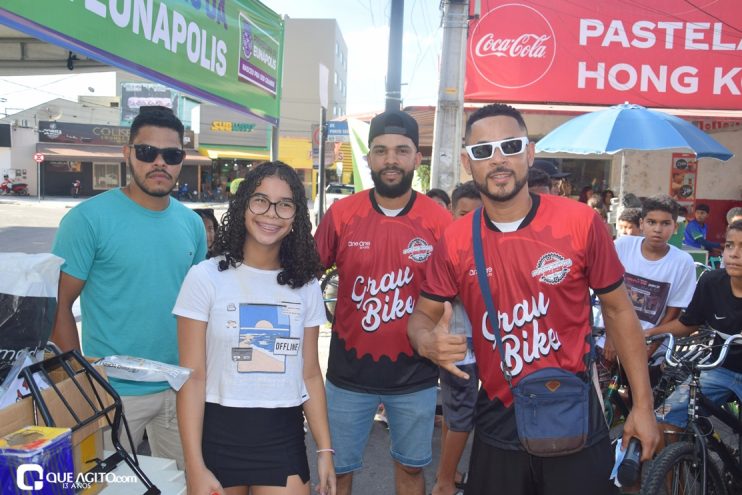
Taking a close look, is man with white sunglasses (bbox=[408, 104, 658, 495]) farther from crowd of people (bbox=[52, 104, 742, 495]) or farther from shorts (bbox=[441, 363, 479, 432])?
shorts (bbox=[441, 363, 479, 432])

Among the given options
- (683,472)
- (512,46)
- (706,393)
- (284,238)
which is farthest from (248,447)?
(512,46)

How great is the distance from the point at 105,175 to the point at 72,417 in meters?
44.2

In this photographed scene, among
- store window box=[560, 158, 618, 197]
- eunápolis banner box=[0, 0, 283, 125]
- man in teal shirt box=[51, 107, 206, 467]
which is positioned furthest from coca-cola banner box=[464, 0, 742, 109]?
man in teal shirt box=[51, 107, 206, 467]

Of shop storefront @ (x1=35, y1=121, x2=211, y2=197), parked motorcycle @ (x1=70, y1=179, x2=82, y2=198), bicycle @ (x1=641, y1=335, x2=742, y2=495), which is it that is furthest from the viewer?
shop storefront @ (x1=35, y1=121, x2=211, y2=197)

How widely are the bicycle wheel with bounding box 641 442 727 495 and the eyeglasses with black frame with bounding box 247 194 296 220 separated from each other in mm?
2197

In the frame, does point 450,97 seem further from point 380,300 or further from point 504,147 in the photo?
point 504,147

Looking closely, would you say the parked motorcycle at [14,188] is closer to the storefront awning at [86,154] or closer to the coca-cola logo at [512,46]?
the storefront awning at [86,154]

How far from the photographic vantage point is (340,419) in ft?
9.64

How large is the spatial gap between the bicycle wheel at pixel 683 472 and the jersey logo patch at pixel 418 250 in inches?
60.5

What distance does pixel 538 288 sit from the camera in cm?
216

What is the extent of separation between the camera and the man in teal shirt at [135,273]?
2.55 m

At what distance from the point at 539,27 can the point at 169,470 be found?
1112 centimetres

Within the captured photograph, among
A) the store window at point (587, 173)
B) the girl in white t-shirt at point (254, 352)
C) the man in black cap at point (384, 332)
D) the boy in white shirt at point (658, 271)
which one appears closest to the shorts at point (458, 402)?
the man in black cap at point (384, 332)

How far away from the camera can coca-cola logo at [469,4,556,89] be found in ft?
35.5
